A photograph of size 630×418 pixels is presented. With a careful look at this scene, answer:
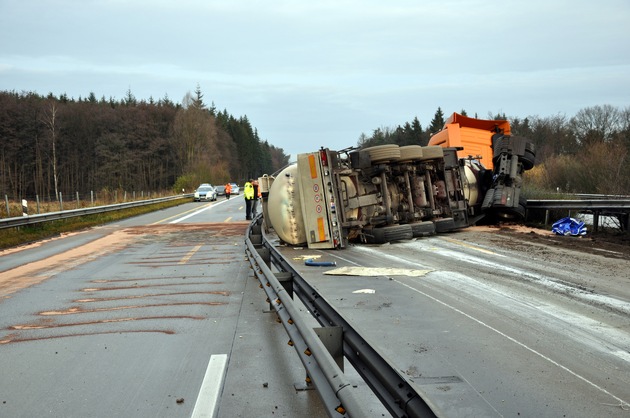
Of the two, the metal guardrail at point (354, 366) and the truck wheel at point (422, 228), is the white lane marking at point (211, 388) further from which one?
the truck wheel at point (422, 228)

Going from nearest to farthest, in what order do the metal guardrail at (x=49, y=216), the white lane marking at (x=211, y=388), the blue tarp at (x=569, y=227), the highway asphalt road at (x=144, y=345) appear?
the white lane marking at (x=211, y=388) < the highway asphalt road at (x=144, y=345) < the blue tarp at (x=569, y=227) < the metal guardrail at (x=49, y=216)

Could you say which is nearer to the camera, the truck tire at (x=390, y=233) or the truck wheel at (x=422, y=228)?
the truck tire at (x=390, y=233)

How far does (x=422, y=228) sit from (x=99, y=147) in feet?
238

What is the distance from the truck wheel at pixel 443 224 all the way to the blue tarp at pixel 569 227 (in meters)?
2.76

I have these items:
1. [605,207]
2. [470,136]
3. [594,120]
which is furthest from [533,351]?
[594,120]

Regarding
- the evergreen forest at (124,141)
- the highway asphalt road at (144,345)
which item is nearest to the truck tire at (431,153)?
the highway asphalt road at (144,345)

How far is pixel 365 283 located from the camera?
28.4 ft

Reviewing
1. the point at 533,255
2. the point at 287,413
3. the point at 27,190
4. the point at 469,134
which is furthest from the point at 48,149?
the point at 287,413

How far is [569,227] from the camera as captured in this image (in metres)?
14.5

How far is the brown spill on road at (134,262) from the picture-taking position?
6410 millimetres

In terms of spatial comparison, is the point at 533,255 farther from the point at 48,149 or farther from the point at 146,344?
the point at 48,149

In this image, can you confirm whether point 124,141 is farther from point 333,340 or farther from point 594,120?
point 333,340

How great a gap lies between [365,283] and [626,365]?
172 inches

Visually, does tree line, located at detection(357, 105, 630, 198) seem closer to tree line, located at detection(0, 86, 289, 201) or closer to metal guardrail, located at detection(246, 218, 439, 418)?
metal guardrail, located at detection(246, 218, 439, 418)
